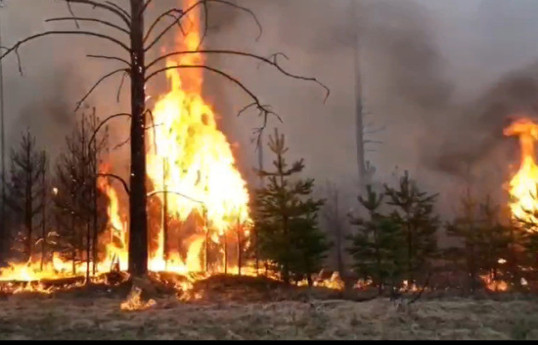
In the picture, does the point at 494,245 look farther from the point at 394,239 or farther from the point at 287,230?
the point at 287,230

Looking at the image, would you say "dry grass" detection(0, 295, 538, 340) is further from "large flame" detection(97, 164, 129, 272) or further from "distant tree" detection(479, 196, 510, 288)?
"distant tree" detection(479, 196, 510, 288)

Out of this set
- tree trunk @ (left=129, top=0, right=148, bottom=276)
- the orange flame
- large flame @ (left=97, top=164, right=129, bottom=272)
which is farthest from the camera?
large flame @ (left=97, top=164, right=129, bottom=272)

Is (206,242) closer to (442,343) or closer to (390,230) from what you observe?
(390,230)

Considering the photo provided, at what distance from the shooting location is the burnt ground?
7152 mm

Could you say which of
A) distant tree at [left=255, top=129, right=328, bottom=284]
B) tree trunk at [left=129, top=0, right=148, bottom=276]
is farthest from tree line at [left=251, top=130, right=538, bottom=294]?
tree trunk at [left=129, top=0, right=148, bottom=276]

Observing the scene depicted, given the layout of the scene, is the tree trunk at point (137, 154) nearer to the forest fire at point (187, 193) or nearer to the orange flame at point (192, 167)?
the forest fire at point (187, 193)

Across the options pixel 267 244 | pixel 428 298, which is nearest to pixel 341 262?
pixel 267 244

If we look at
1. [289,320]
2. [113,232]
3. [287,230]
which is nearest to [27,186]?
[113,232]

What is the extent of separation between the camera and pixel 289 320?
7.80 metres

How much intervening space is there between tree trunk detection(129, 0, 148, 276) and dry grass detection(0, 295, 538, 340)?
147 inches

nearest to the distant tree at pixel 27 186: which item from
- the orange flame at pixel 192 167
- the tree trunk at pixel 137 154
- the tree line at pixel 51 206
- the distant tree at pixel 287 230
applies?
the tree line at pixel 51 206

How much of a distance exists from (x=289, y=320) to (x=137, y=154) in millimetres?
6564

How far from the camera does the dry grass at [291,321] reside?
281 inches

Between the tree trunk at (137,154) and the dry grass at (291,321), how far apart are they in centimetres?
373
